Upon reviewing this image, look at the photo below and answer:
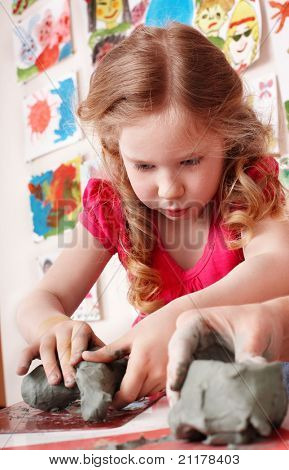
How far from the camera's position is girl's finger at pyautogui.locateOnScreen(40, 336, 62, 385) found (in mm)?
280

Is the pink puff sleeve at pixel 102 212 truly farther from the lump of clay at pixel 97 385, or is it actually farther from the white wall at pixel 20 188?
the lump of clay at pixel 97 385

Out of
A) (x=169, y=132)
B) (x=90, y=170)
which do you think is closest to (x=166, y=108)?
(x=169, y=132)

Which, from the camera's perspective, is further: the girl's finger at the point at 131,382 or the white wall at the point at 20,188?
the white wall at the point at 20,188

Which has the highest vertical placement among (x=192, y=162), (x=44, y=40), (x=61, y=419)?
(x=44, y=40)

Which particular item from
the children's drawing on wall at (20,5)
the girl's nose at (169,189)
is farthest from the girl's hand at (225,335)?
the children's drawing on wall at (20,5)

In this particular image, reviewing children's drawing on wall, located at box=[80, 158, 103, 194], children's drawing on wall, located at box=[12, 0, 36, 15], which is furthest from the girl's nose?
children's drawing on wall, located at box=[12, 0, 36, 15]

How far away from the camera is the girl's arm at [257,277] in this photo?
271 millimetres

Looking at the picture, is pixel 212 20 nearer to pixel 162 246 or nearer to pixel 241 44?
pixel 241 44

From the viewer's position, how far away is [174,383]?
7.5 inches

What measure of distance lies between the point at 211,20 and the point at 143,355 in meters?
0.28

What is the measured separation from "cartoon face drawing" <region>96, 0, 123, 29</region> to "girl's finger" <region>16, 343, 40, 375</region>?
0.26 m

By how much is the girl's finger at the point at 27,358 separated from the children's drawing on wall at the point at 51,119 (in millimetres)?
162

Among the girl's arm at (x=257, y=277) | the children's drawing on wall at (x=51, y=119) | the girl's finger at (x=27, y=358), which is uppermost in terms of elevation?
the children's drawing on wall at (x=51, y=119)

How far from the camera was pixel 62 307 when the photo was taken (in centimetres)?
40
